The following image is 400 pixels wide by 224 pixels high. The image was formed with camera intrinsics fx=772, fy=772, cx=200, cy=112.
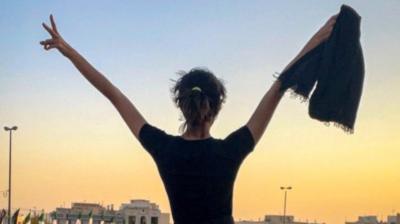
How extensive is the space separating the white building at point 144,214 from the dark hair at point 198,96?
363ft

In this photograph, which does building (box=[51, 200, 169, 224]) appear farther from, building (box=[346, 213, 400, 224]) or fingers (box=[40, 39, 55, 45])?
fingers (box=[40, 39, 55, 45])

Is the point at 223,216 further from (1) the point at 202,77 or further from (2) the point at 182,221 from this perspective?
(1) the point at 202,77

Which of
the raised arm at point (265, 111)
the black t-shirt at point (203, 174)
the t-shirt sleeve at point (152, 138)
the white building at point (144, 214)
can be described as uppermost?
the white building at point (144, 214)

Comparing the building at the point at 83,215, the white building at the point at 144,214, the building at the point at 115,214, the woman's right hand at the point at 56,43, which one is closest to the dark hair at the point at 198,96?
the woman's right hand at the point at 56,43

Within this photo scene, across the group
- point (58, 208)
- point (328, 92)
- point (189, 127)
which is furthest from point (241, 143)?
point (58, 208)

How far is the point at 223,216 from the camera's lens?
3287 millimetres

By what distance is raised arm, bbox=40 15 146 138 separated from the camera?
3.59 metres

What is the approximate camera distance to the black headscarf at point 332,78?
11.3 feet

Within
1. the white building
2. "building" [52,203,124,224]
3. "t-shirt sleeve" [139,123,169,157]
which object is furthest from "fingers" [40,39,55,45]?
"building" [52,203,124,224]

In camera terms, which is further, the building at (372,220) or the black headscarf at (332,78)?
the building at (372,220)

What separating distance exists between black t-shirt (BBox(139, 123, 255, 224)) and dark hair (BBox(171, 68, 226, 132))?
108 millimetres

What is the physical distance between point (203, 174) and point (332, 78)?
746mm

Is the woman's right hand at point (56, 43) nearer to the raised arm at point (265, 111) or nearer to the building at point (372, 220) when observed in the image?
the raised arm at point (265, 111)

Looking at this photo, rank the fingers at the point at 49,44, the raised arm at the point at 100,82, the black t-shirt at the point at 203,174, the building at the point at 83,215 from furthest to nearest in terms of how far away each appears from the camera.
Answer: the building at the point at 83,215
the fingers at the point at 49,44
the raised arm at the point at 100,82
the black t-shirt at the point at 203,174
